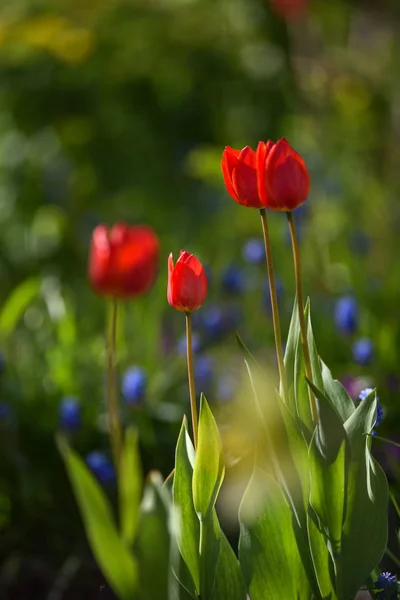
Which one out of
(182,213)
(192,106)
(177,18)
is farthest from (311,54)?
(182,213)

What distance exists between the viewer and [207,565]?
4.09ft

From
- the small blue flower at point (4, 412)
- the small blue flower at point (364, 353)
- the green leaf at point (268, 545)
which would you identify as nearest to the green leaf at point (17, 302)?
the small blue flower at point (4, 412)

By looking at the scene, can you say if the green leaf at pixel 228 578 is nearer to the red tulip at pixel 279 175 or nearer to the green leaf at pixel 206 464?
the green leaf at pixel 206 464

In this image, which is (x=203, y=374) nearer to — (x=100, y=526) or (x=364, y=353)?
(x=364, y=353)

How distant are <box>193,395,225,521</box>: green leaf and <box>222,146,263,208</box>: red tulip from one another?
0.91 ft

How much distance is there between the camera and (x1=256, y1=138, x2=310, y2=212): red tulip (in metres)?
1.21

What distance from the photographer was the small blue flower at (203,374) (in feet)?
7.68

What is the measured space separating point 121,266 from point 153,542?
67 cm

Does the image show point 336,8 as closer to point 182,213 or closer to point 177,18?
point 177,18

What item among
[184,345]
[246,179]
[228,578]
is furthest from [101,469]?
[246,179]

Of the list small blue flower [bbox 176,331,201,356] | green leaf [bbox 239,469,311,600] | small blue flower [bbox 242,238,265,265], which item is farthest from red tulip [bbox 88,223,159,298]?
small blue flower [bbox 242,238,265,265]

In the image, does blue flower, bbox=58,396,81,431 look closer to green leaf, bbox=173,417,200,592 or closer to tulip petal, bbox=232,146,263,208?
green leaf, bbox=173,417,200,592

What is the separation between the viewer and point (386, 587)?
132 cm

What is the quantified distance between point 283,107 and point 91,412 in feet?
8.61
